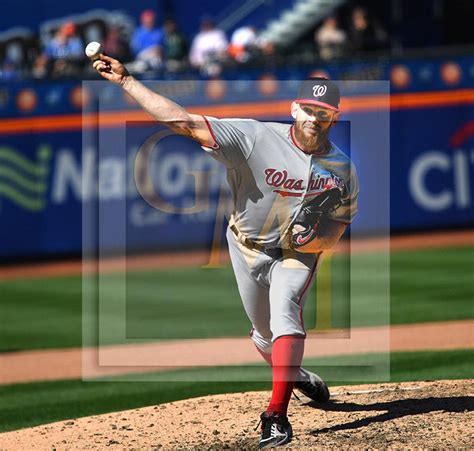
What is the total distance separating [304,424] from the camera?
23.0ft

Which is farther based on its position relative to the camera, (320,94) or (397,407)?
(397,407)

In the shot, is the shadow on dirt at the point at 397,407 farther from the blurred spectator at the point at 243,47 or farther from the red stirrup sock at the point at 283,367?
the blurred spectator at the point at 243,47

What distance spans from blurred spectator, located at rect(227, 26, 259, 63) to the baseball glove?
10.4 m

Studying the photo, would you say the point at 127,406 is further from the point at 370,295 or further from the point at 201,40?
the point at 201,40

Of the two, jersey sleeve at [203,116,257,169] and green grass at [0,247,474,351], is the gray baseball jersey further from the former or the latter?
green grass at [0,247,474,351]

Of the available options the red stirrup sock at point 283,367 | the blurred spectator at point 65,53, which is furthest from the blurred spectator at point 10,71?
the red stirrup sock at point 283,367

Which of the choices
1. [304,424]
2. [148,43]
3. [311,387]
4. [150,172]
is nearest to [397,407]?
[311,387]

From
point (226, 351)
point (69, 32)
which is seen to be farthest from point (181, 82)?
point (226, 351)

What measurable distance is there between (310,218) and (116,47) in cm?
1188

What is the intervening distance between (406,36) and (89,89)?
28.9 feet

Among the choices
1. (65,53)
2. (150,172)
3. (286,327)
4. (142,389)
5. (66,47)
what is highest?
(66,47)

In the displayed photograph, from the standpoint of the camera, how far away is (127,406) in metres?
8.81

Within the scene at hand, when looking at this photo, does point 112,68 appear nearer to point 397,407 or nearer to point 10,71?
point 397,407

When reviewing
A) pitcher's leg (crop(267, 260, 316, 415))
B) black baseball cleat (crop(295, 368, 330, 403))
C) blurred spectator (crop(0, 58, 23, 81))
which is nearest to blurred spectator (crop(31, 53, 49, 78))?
blurred spectator (crop(0, 58, 23, 81))
